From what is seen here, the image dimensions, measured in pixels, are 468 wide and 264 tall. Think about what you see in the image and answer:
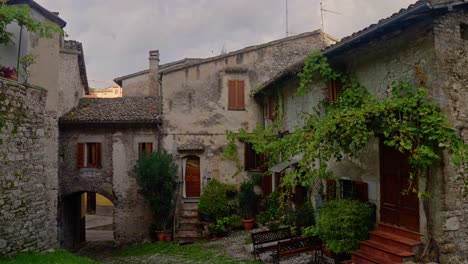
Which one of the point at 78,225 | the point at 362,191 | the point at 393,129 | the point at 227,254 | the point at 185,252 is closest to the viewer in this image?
the point at 393,129

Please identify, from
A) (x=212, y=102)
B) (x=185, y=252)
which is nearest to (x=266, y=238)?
(x=185, y=252)

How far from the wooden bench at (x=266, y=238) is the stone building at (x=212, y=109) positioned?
17.4 ft

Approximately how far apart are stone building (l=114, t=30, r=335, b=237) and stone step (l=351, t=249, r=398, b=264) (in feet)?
25.9

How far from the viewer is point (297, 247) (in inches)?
375

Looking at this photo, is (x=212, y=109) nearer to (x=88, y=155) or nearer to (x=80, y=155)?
(x=88, y=155)

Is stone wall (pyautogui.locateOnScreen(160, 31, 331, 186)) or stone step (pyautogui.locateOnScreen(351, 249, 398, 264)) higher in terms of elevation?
stone wall (pyautogui.locateOnScreen(160, 31, 331, 186))

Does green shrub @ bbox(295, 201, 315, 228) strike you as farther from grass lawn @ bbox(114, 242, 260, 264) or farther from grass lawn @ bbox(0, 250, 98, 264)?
grass lawn @ bbox(0, 250, 98, 264)

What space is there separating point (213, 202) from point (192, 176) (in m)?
1.82

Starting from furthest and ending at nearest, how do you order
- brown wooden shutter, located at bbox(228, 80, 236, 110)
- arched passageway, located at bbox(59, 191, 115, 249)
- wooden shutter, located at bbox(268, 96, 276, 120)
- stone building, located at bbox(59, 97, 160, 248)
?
arched passageway, located at bbox(59, 191, 115, 249) < brown wooden shutter, located at bbox(228, 80, 236, 110) < stone building, located at bbox(59, 97, 160, 248) < wooden shutter, located at bbox(268, 96, 276, 120)

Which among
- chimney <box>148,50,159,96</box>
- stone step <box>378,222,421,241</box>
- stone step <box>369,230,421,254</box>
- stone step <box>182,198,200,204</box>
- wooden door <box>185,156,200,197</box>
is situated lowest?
stone step <box>182,198,200,204</box>

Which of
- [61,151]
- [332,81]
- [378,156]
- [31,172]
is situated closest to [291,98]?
[332,81]

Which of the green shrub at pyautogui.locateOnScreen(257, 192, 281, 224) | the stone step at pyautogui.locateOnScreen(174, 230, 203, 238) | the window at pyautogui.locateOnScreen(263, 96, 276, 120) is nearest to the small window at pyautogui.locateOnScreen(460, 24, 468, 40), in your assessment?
the window at pyautogui.locateOnScreen(263, 96, 276, 120)

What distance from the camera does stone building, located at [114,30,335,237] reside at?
52.6 ft

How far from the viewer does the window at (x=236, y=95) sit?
1623 cm
